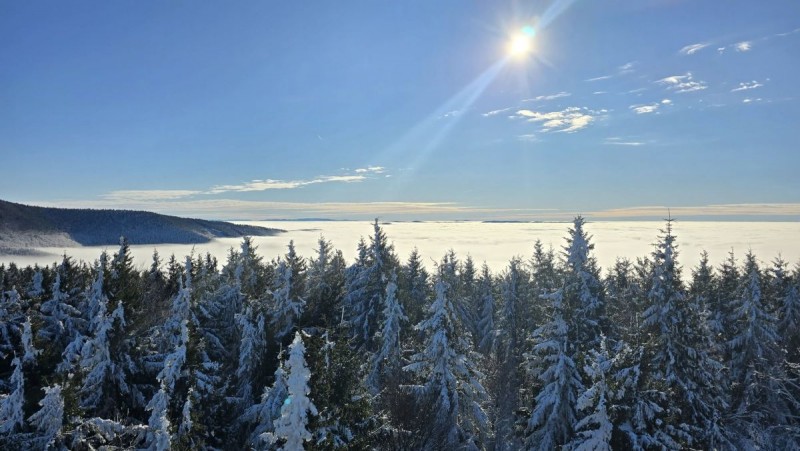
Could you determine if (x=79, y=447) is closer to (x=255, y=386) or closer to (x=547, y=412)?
(x=255, y=386)

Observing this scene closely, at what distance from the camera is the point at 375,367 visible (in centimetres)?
2941

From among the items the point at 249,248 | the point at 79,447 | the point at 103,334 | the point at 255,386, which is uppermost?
the point at 249,248

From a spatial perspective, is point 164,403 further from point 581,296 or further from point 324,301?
point 581,296

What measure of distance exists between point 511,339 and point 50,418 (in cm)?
4188

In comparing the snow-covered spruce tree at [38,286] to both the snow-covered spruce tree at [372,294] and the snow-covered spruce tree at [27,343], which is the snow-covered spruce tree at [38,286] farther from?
the snow-covered spruce tree at [372,294]

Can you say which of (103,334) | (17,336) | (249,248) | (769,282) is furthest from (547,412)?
(769,282)

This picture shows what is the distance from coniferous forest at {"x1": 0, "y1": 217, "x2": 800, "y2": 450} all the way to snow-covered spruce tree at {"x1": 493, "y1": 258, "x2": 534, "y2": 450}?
2.28 metres

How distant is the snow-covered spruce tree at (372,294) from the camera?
34.1 meters

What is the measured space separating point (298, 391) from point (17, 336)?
2097 centimetres

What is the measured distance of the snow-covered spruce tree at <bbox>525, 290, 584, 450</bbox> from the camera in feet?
65.8

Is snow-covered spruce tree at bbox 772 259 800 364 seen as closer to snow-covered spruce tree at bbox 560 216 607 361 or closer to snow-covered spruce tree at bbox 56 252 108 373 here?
snow-covered spruce tree at bbox 560 216 607 361

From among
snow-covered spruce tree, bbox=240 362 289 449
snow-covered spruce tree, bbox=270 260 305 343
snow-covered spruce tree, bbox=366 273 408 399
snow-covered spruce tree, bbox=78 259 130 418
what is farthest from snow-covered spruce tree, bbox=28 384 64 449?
snow-covered spruce tree, bbox=366 273 408 399

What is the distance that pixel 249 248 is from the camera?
3956cm

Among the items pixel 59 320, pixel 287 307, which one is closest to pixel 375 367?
pixel 287 307
